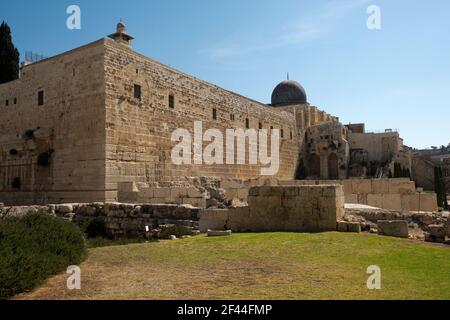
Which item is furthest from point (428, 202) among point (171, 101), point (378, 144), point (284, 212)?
point (378, 144)

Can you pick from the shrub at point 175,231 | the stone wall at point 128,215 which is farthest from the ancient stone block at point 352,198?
the shrub at point 175,231

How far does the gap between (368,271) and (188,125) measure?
14460 mm

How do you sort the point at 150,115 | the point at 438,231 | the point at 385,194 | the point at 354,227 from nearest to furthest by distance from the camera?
1. the point at 438,231
2. the point at 354,227
3. the point at 385,194
4. the point at 150,115

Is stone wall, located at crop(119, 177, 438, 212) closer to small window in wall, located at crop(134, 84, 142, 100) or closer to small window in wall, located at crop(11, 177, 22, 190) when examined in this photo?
small window in wall, located at crop(134, 84, 142, 100)

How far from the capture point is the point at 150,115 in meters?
16.7

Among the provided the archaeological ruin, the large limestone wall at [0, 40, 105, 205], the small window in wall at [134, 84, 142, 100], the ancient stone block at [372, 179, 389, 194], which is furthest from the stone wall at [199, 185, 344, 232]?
the ancient stone block at [372, 179, 389, 194]

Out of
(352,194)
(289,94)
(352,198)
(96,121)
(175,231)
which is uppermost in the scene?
(289,94)

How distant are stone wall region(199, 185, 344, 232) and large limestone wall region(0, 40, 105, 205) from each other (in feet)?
19.9

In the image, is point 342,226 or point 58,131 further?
point 58,131

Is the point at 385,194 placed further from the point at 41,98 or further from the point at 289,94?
the point at 289,94

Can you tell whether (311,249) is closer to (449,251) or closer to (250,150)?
(449,251)
